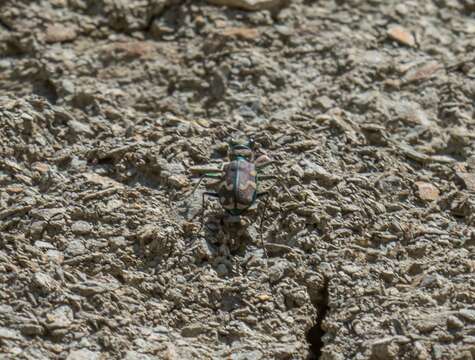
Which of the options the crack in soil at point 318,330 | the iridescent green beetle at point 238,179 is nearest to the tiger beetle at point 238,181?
the iridescent green beetle at point 238,179

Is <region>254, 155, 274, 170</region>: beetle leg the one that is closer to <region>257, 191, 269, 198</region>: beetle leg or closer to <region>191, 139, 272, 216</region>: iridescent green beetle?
<region>191, 139, 272, 216</region>: iridescent green beetle

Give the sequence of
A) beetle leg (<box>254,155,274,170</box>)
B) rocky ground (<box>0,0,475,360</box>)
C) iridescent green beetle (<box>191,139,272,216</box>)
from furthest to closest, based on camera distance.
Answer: beetle leg (<box>254,155,274,170</box>) < iridescent green beetle (<box>191,139,272,216</box>) < rocky ground (<box>0,0,475,360</box>)

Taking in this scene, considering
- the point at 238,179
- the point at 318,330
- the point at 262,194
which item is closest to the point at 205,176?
the point at 238,179

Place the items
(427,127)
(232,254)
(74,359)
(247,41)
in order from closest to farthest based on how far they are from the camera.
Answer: (74,359), (232,254), (427,127), (247,41)

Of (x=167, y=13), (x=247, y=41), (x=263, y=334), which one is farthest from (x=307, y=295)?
(x=167, y=13)

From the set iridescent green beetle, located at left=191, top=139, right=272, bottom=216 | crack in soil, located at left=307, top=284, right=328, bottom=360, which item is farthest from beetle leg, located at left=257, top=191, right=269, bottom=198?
crack in soil, located at left=307, top=284, right=328, bottom=360

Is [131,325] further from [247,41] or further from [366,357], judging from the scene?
[247,41]

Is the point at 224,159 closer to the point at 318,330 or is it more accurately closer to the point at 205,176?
the point at 205,176
